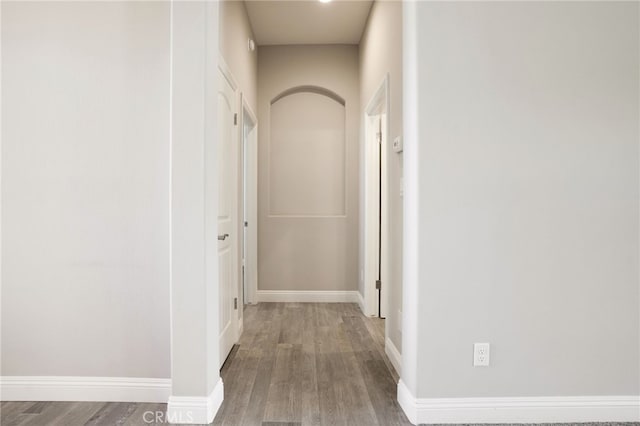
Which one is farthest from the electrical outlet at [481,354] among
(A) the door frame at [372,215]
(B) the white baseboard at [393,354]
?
(A) the door frame at [372,215]

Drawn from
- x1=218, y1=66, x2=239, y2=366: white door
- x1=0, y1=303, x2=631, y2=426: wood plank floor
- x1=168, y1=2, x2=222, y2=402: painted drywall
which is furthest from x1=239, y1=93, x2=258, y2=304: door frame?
x1=168, y1=2, x2=222, y2=402: painted drywall

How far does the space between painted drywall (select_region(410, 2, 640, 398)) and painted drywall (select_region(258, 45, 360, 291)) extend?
2519 mm

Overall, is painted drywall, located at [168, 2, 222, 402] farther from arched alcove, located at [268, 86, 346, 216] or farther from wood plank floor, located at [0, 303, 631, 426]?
arched alcove, located at [268, 86, 346, 216]

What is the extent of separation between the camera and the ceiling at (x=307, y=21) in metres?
3.53

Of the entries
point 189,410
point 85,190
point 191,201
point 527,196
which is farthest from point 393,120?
point 189,410

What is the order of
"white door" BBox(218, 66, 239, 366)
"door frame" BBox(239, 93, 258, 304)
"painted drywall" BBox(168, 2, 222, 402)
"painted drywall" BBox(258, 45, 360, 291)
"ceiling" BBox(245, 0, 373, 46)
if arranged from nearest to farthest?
"painted drywall" BBox(168, 2, 222, 402), "white door" BBox(218, 66, 239, 366), "ceiling" BBox(245, 0, 373, 46), "door frame" BBox(239, 93, 258, 304), "painted drywall" BBox(258, 45, 360, 291)

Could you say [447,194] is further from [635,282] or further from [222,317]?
[222,317]

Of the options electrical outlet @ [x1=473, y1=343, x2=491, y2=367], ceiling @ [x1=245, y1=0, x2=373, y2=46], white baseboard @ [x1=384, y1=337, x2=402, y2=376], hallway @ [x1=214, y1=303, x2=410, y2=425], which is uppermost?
ceiling @ [x1=245, y1=0, x2=373, y2=46]

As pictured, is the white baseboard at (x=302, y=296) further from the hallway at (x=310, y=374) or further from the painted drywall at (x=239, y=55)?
the painted drywall at (x=239, y=55)

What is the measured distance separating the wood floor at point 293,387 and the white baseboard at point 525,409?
139 millimetres

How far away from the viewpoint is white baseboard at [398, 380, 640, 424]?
6.19 feet

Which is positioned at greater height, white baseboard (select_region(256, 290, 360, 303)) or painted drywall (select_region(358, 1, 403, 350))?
painted drywall (select_region(358, 1, 403, 350))

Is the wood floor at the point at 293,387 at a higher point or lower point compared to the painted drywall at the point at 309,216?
lower

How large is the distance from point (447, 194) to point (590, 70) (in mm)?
943
